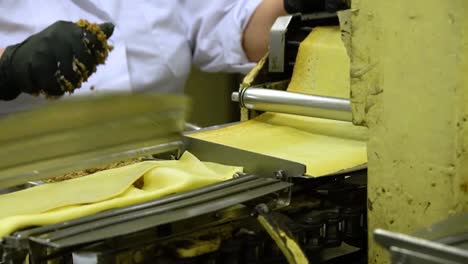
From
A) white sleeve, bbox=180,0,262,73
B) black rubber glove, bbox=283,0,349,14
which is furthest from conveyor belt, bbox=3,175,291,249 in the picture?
white sleeve, bbox=180,0,262,73

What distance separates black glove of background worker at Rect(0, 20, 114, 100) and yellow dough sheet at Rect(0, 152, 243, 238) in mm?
398

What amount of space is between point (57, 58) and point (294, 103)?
0.44 meters

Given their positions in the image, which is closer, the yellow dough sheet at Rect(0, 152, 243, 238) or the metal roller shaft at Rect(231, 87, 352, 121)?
the yellow dough sheet at Rect(0, 152, 243, 238)

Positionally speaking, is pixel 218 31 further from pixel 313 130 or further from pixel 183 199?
pixel 183 199

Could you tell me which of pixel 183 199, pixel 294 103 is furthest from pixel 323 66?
pixel 183 199

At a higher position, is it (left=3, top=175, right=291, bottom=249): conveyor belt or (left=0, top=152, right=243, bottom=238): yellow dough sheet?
(left=3, top=175, right=291, bottom=249): conveyor belt

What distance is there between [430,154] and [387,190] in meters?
0.06

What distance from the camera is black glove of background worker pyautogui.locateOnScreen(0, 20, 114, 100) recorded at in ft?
3.39

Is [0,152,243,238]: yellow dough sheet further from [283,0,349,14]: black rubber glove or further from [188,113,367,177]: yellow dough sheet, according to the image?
[283,0,349,14]: black rubber glove

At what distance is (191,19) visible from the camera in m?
1.64

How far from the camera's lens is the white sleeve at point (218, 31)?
5.09ft

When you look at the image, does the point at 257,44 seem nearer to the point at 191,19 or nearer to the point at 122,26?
the point at 191,19

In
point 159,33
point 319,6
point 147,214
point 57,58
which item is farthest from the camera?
point 159,33

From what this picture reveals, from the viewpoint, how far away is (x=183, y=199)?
0.57 m
